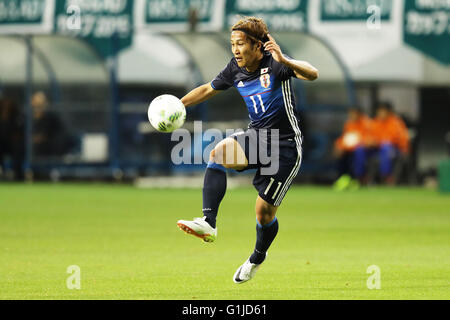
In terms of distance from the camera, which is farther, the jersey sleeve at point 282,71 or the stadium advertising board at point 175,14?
the stadium advertising board at point 175,14

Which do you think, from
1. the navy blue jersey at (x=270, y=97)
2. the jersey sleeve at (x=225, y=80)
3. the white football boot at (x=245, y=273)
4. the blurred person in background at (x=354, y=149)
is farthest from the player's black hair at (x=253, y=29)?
the blurred person in background at (x=354, y=149)

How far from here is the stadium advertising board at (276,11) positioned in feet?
92.3

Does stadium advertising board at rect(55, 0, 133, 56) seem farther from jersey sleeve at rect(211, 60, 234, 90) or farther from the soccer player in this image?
the soccer player

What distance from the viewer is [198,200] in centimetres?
2061

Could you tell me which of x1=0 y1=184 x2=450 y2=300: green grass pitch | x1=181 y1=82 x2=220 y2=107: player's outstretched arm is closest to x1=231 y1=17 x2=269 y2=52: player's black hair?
x1=181 y1=82 x2=220 y2=107: player's outstretched arm

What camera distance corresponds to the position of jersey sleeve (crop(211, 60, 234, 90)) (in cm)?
948

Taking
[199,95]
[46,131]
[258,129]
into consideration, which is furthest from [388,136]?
[258,129]

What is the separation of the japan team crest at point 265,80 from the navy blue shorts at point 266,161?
429 millimetres

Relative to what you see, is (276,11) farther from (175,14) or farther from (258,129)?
(258,129)

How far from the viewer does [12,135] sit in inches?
1067

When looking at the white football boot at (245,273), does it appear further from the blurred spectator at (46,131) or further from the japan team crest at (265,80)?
the blurred spectator at (46,131)

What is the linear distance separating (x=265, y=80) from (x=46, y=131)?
59.9 ft

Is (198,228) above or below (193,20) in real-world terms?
below
